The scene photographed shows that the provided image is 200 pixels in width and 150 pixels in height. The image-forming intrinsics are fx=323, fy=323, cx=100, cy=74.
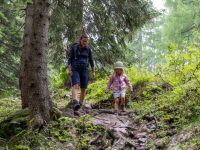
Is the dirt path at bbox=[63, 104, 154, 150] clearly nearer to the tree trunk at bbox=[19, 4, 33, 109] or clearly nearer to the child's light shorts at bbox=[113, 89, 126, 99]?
the child's light shorts at bbox=[113, 89, 126, 99]

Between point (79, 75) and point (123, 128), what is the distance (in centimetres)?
196

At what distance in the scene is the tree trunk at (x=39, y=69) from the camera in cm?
605

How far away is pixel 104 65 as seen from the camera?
1133 cm

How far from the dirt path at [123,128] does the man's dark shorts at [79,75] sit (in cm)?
73

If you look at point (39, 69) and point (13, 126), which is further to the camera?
point (13, 126)

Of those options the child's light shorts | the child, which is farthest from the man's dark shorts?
the child's light shorts

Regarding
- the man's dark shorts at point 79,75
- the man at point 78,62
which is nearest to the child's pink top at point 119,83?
the man's dark shorts at point 79,75

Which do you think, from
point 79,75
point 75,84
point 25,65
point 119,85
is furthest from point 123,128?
point 25,65

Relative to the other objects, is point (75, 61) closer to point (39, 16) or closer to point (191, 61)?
point (39, 16)

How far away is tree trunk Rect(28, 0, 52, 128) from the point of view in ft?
19.9

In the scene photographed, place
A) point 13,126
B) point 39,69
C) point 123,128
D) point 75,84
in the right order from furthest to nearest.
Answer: point 75,84
point 123,128
point 13,126
point 39,69

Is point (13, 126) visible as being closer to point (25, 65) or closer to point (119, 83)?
point (25, 65)

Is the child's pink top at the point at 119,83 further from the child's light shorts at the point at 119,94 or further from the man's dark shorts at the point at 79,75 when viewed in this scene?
the man's dark shorts at the point at 79,75

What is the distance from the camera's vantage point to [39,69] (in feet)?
20.0
